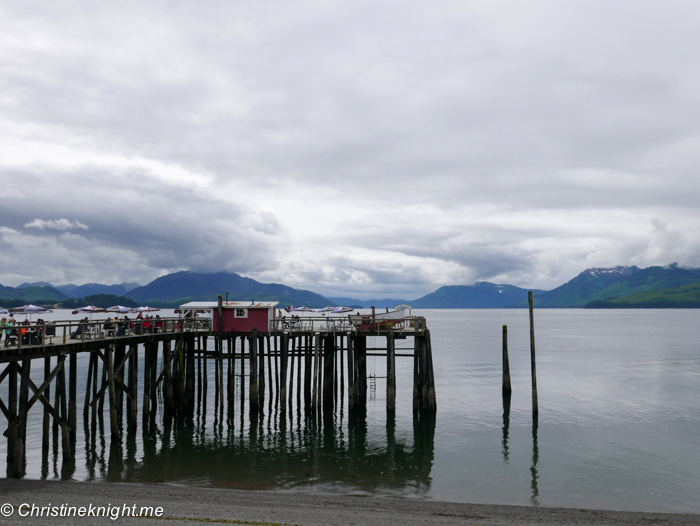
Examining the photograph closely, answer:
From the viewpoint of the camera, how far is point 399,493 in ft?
75.6

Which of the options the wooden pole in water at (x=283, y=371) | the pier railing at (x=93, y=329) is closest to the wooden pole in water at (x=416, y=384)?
the wooden pole in water at (x=283, y=371)

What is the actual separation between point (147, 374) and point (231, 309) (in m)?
7.85

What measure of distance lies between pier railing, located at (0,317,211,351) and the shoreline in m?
6.74

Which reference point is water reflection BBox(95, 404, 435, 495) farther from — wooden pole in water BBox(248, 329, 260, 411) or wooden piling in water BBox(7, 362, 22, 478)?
wooden piling in water BBox(7, 362, 22, 478)

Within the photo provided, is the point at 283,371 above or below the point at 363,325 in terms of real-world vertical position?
below

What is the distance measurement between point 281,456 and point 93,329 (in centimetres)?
1411

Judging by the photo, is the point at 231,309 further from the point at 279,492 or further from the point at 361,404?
the point at 279,492

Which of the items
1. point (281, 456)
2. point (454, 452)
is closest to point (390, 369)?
point (454, 452)

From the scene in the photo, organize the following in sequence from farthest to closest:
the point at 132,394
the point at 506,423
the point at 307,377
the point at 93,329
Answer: the point at 307,377 < the point at 506,423 < the point at 132,394 < the point at 93,329

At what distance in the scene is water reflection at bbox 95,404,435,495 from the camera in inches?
973

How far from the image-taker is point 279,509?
18922mm

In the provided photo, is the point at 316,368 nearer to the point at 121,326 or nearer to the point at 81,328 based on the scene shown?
the point at 121,326

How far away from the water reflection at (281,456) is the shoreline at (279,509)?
2666 mm

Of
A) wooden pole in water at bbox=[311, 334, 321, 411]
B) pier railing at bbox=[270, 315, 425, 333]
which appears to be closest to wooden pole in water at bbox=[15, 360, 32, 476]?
pier railing at bbox=[270, 315, 425, 333]
